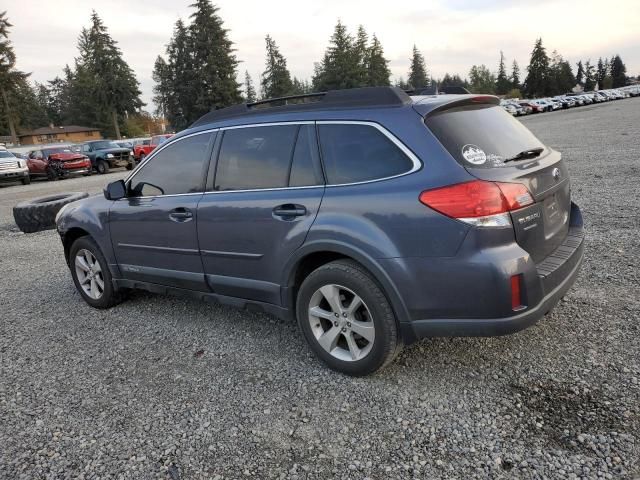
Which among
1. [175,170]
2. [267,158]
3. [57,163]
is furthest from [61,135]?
[267,158]

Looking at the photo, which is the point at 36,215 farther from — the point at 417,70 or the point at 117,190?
the point at 417,70

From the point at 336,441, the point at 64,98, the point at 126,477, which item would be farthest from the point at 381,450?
the point at 64,98

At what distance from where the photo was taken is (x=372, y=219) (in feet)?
9.86

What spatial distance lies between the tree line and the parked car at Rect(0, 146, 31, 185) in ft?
84.3

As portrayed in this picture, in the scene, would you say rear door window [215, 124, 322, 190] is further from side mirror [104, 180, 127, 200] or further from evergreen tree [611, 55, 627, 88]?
evergreen tree [611, 55, 627, 88]

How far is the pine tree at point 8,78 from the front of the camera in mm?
59469

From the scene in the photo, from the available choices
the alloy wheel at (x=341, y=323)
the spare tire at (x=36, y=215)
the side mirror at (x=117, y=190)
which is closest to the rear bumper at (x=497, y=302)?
the alloy wheel at (x=341, y=323)

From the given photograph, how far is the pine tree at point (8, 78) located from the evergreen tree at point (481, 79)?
9470cm

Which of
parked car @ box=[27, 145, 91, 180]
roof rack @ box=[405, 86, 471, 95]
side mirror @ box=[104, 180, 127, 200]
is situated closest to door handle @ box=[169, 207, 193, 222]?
side mirror @ box=[104, 180, 127, 200]

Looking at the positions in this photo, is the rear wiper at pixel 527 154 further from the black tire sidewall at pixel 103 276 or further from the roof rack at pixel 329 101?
the black tire sidewall at pixel 103 276

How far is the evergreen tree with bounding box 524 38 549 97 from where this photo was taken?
104 m

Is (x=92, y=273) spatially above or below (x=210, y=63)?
below

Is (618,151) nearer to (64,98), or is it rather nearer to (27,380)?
(27,380)

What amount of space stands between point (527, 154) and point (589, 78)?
497 ft
